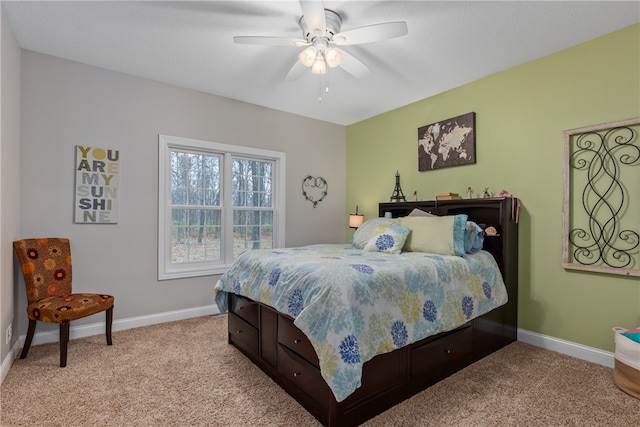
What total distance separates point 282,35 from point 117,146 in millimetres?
1977

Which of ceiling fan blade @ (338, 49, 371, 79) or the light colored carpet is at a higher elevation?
ceiling fan blade @ (338, 49, 371, 79)

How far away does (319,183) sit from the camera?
476cm

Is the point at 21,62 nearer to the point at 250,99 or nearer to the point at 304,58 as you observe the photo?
the point at 250,99

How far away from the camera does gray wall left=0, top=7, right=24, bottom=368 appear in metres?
2.24

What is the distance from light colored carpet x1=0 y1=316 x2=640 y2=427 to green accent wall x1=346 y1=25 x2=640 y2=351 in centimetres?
38

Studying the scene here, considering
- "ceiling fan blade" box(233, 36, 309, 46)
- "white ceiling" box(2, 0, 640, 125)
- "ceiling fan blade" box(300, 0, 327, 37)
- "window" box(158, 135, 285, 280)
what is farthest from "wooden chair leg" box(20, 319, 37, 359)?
"ceiling fan blade" box(300, 0, 327, 37)

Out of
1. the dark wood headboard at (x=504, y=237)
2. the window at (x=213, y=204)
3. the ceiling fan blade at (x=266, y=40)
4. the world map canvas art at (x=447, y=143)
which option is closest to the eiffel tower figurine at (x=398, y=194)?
the world map canvas art at (x=447, y=143)

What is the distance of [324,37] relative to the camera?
7.48ft

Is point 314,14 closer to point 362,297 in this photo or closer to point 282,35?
point 282,35

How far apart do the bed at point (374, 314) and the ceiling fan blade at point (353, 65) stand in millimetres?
1369

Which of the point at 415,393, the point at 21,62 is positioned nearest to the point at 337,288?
the point at 415,393

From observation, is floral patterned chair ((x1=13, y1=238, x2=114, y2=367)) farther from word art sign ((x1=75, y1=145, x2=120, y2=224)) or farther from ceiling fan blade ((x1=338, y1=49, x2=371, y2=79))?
ceiling fan blade ((x1=338, y1=49, x2=371, y2=79))

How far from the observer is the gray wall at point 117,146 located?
285 centimetres

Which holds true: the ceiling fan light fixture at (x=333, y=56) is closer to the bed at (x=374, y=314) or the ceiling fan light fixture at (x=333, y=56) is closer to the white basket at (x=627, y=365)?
the bed at (x=374, y=314)
